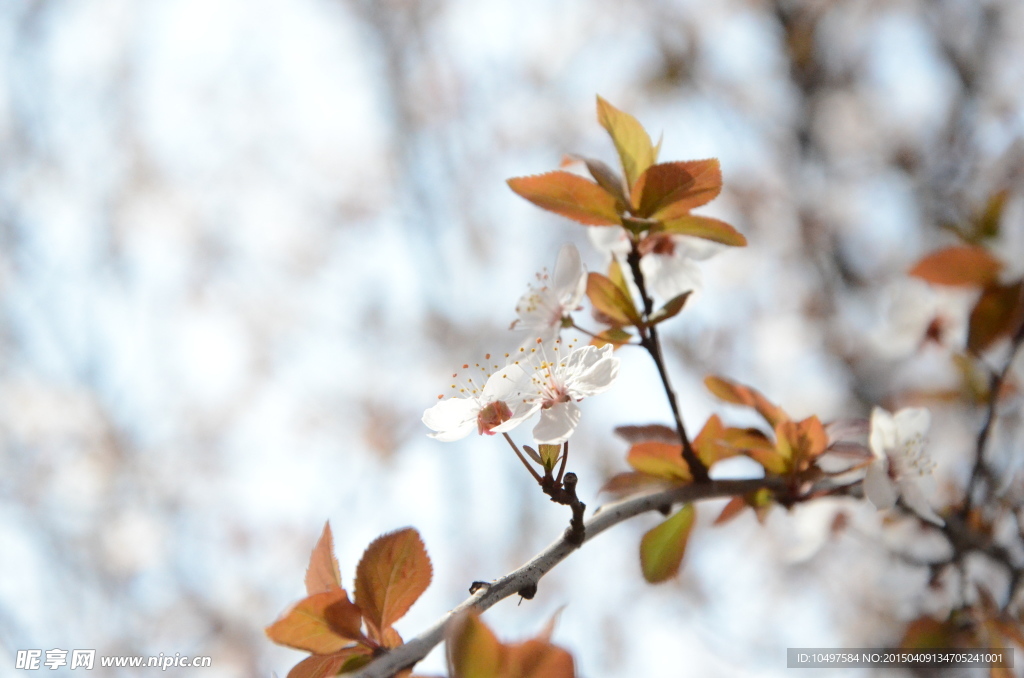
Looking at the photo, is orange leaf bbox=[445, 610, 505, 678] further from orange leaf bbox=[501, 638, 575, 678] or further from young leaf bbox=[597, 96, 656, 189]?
young leaf bbox=[597, 96, 656, 189]

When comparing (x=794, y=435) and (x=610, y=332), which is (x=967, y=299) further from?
(x=610, y=332)

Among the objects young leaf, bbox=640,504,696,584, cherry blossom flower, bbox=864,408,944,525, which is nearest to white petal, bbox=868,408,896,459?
cherry blossom flower, bbox=864,408,944,525

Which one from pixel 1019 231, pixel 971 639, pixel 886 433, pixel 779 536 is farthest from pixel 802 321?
pixel 886 433

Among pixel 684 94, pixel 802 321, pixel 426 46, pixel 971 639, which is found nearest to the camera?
pixel 971 639

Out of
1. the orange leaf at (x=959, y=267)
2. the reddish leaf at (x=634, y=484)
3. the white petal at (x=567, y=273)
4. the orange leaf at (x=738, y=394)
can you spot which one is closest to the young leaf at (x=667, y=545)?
the reddish leaf at (x=634, y=484)

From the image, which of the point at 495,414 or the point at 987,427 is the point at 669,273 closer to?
the point at 495,414
